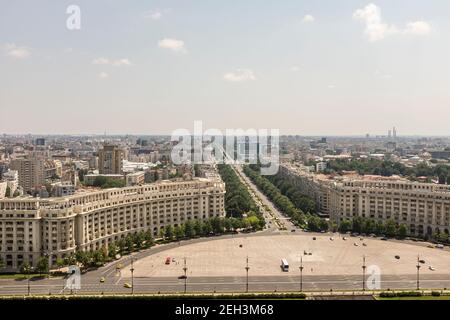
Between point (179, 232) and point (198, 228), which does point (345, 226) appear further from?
point (179, 232)

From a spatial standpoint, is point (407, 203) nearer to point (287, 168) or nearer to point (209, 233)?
point (209, 233)

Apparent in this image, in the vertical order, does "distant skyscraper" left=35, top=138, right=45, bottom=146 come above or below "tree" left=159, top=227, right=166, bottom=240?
above

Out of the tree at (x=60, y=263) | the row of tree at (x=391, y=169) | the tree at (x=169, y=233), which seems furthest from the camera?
the row of tree at (x=391, y=169)

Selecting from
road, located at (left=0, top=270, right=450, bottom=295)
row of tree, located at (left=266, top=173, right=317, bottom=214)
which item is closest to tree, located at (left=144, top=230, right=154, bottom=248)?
road, located at (left=0, top=270, right=450, bottom=295)

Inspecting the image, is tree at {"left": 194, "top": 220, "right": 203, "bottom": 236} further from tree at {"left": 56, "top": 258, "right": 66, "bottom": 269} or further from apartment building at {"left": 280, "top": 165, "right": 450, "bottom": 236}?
apartment building at {"left": 280, "top": 165, "right": 450, "bottom": 236}

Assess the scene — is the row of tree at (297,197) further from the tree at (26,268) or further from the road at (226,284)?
the tree at (26,268)

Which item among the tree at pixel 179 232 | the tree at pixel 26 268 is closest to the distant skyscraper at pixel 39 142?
the tree at pixel 179 232
